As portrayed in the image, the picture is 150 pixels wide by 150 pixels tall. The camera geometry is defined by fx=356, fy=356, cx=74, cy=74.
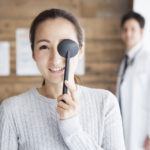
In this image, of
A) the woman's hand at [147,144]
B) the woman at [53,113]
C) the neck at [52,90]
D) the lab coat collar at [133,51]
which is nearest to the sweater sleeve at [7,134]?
the woman at [53,113]

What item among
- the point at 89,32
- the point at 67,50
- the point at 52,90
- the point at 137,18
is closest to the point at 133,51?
the point at 137,18

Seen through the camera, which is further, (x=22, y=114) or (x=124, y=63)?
(x=124, y=63)

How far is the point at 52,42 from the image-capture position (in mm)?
937

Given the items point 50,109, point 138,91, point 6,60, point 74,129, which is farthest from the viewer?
point 6,60

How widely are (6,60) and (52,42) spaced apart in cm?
185

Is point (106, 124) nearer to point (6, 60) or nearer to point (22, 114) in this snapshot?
point (22, 114)

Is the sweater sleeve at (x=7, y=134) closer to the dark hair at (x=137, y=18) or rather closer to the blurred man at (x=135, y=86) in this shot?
the blurred man at (x=135, y=86)

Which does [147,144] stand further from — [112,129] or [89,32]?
[112,129]

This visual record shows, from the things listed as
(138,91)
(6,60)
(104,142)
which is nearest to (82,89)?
(104,142)

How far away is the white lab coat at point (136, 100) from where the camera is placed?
2326 millimetres

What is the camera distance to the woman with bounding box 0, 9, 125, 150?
→ 36.4 inches

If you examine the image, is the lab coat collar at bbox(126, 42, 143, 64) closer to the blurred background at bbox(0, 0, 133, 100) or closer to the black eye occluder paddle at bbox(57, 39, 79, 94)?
the blurred background at bbox(0, 0, 133, 100)

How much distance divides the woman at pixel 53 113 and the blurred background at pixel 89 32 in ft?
5.67

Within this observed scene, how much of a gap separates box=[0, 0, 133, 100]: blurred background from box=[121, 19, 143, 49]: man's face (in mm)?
305
